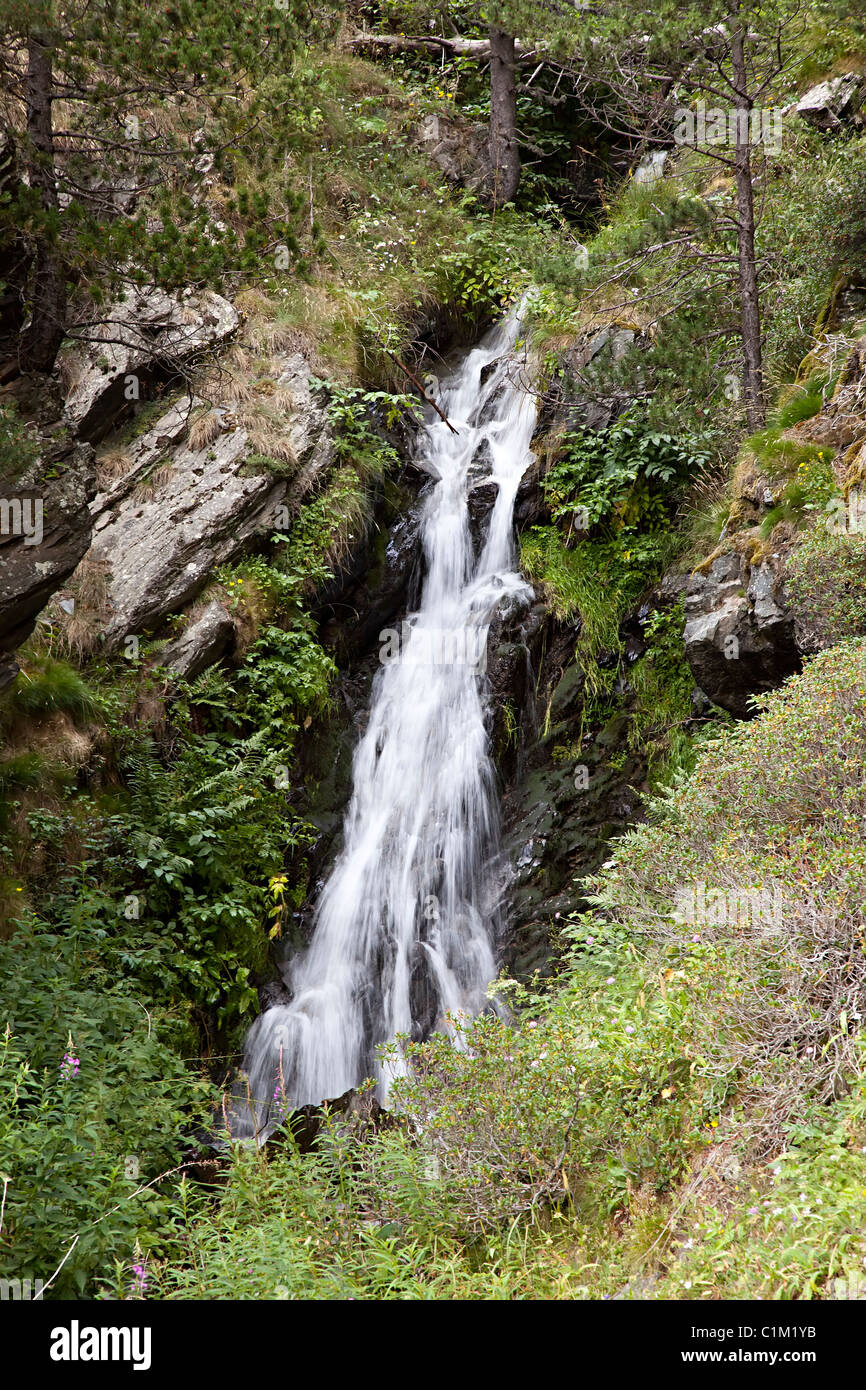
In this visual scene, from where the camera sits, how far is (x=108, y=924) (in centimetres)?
687

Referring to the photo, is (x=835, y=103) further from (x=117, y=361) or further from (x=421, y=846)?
(x=421, y=846)

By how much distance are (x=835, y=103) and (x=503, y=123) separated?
686cm

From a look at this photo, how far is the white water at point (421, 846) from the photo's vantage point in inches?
298

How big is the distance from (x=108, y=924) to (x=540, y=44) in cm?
1389

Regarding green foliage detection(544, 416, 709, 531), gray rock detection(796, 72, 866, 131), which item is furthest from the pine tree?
gray rock detection(796, 72, 866, 131)

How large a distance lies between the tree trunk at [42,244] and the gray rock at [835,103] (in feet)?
23.4

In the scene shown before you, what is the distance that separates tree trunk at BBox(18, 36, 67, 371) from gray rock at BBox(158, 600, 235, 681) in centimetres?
276

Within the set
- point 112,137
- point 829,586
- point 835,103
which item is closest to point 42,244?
point 112,137

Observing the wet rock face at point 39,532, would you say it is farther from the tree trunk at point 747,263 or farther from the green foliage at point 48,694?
the tree trunk at point 747,263

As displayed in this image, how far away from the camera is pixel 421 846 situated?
28.2ft

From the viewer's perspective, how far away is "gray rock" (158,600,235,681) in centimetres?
850

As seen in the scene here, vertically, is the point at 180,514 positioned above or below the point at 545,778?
above

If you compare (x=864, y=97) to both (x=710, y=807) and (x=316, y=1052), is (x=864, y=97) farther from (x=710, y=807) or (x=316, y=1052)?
(x=316, y=1052)
